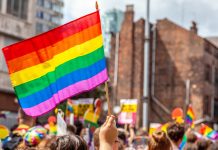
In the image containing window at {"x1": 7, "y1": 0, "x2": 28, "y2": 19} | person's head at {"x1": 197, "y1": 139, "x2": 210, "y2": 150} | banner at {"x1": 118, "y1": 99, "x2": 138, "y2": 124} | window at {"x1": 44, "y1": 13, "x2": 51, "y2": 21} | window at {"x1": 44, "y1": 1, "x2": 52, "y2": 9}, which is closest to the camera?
person's head at {"x1": 197, "y1": 139, "x2": 210, "y2": 150}

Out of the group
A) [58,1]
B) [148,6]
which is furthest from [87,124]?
[58,1]

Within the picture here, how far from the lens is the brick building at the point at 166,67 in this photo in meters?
39.6

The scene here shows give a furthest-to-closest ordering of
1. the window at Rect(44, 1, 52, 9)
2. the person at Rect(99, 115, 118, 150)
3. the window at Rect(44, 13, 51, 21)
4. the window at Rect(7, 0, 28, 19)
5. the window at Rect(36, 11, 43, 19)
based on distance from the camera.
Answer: the window at Rect(44, 1, 52, 9), the window at Rect(44, 13, 51, 21), the window at Rect(36, 11, 43, 19), the window at Rect(7, 0, 28, 19), the person at Rect(99, 115, 118, 150)

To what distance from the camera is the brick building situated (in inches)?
1559

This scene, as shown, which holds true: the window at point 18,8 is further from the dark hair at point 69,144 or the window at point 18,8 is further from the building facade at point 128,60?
the dark hair at point 69,144

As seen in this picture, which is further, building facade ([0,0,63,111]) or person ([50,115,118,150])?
building facade ([0,0,63,111])

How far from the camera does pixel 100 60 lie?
5.93 metres

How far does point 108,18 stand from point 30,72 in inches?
5049

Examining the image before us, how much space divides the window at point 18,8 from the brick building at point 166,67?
14.4 metres

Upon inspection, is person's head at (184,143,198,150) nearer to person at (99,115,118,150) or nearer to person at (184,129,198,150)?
person at (184,129,198,150)

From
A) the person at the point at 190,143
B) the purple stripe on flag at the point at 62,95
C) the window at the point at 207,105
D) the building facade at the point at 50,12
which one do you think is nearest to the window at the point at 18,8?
the window at the point at 207,105

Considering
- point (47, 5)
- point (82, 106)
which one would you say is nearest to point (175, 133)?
point (82, 106)

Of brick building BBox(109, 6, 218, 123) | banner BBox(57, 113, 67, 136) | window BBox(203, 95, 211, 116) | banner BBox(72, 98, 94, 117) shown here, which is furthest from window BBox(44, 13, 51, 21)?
banner BBox(57, 113, 67, 136)

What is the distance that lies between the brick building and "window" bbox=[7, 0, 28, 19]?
1444cm
